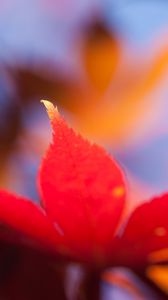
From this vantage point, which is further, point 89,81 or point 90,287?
point 89,81

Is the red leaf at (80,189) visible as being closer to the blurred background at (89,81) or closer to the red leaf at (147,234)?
the red leaf at (147,234)

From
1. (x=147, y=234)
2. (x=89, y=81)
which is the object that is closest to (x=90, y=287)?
(x=147, y=234)

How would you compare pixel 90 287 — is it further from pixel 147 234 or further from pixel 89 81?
pixel 89 81

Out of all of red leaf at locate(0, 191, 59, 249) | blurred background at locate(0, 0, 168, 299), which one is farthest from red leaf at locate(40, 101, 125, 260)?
blurred background at locate(0, 0, 168, 299)

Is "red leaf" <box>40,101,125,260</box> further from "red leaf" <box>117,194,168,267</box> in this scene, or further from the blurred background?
the blurred background

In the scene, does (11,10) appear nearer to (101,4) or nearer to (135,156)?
(101,4)
